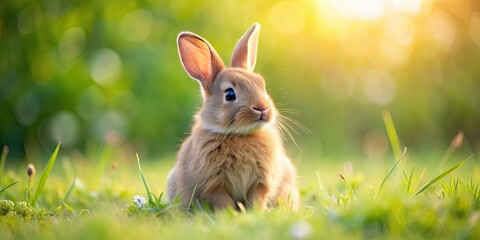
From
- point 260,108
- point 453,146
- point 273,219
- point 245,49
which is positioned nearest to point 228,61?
point 245,49

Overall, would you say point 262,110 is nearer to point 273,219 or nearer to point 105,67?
point 273,219

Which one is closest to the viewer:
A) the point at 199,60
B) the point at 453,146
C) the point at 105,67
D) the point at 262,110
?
the point at 262,110

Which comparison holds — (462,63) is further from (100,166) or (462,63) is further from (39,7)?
(39,7)

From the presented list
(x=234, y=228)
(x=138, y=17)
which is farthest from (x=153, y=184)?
(x=138, y=17)

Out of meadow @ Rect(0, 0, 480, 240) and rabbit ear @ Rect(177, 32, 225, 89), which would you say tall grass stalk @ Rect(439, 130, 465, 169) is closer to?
meadow @ Rect(0, 0, 480, 240)

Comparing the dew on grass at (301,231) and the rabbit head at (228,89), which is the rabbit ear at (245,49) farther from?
the dew on grass at (301,231)
